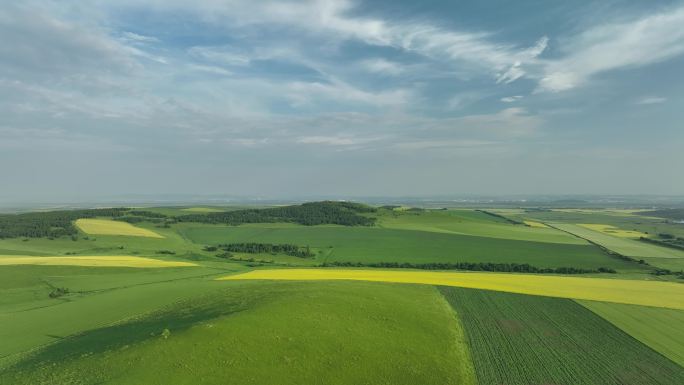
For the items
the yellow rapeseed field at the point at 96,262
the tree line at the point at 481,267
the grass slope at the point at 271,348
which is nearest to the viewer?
the grass slope at the point at 271,348

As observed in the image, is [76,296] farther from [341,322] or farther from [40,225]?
[40,225]

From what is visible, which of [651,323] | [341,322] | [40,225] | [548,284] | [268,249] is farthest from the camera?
[40,225]

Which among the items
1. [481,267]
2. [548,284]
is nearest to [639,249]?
[481,267]

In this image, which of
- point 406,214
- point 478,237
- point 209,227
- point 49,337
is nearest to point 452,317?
point 49,337

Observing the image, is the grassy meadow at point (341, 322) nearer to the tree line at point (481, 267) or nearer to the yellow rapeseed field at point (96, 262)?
the yellow rapeseed field at point (96, 262)

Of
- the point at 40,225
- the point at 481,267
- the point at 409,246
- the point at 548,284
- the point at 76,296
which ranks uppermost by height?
the point at 40,225

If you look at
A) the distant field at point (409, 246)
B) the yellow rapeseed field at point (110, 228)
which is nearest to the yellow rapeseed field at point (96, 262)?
the distant field at point (409, 246)
